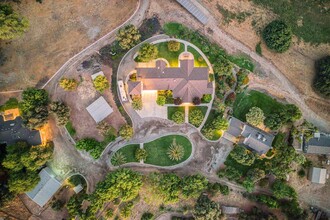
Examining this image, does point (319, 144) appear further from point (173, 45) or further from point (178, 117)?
point (173, 45)

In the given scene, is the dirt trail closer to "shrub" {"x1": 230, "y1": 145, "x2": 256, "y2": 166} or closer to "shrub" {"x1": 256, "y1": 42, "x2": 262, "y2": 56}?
"shrub" {"x1": 256, "y1": 42, "x2": 262, "y2": 56}

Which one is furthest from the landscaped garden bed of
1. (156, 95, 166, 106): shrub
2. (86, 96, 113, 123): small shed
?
(86, 96, 113, 123): small shed

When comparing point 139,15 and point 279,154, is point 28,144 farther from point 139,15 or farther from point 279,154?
point 279,154

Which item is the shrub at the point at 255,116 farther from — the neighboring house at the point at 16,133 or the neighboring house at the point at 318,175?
the neighboring house at the point at 16,133

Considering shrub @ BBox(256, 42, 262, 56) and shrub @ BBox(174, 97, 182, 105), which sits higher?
shrub @ BBox(174, 97, 182, 105)

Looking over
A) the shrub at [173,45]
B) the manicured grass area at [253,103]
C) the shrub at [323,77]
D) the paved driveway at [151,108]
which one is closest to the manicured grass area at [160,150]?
the paved driveway at [151,108]

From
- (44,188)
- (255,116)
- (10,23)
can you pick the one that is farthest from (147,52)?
(44,188)

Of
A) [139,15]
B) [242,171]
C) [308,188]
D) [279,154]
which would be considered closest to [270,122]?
[279,154]
